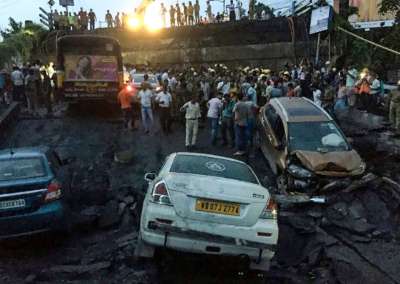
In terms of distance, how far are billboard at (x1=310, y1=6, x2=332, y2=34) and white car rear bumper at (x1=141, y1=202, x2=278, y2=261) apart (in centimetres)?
1914

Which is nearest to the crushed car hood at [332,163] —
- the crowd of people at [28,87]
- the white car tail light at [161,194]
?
the white car tail light at [161,194]

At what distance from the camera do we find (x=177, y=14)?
36.6 m

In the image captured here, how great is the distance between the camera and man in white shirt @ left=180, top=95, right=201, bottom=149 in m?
15.3

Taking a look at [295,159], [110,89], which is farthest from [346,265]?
[110,89]

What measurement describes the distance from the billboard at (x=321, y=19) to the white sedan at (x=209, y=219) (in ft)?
61.9

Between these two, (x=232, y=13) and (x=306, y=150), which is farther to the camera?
(x=232, y=13)

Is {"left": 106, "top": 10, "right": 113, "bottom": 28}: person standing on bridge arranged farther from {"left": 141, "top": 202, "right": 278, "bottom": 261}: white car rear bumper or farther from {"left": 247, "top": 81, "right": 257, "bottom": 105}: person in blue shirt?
{"left": 141, "top": 202, "right": 278, "bottom": 261}: white car rear bumper

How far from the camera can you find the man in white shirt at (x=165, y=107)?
16.8 metres

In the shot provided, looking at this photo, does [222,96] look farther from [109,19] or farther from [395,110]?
[109,19]

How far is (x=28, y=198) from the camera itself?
7941mm

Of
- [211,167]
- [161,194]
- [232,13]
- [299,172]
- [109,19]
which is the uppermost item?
[232,13]

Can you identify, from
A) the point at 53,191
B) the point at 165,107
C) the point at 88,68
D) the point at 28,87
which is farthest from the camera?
the point at 28,87

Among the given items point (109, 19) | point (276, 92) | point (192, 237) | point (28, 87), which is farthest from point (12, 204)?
point (109, 19)

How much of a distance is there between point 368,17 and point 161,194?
20280mm
